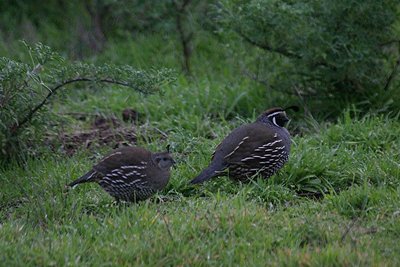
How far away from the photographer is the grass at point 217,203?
6.14 m

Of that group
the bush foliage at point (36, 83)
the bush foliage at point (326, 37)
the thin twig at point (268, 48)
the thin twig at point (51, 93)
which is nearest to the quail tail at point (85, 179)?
the bush foliage at point (36, 83)

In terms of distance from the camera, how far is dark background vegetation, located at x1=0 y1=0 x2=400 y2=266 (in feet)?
20.9

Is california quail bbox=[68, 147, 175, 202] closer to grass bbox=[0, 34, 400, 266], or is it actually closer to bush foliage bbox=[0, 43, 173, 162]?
A: grass bbox=[0, 34, 400, 266]

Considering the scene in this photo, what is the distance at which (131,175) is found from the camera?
24.9 ft

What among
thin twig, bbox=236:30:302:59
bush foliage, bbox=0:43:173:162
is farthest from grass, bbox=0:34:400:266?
thin twig, bbox=236:30:302:59

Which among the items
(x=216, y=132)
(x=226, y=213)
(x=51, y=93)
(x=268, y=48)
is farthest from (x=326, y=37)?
(x=226, y=213)

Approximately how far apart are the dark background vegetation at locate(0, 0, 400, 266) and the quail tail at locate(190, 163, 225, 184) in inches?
5.6

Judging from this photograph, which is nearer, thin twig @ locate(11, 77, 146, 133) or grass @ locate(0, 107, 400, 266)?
grass @ locate(0, 107, 400, 266)

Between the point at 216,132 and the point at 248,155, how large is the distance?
1485mm

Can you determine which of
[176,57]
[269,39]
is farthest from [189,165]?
[176,57]

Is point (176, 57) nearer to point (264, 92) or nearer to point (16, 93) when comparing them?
point (264, 92)

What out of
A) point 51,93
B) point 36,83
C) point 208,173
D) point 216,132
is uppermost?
point 36,83

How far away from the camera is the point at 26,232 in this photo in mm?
6664

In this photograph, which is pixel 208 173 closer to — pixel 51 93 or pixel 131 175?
pixel 131 175
